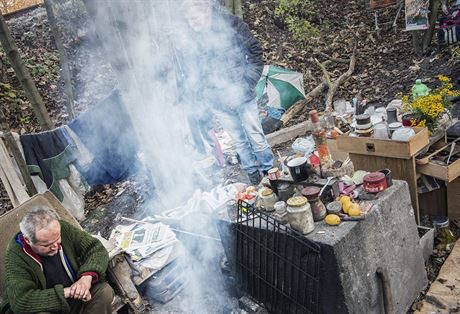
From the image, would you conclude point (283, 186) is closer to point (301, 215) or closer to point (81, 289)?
point (301, 215)

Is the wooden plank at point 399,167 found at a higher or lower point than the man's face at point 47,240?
lower

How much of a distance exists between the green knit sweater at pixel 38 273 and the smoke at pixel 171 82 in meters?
1.10

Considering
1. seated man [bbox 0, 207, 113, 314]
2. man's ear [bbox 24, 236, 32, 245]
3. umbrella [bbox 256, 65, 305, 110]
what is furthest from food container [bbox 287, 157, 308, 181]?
umbrella [bbox 256, 65, 305, 110]

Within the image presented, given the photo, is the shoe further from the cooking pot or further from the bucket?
the bucket

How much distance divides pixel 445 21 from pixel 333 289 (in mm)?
7262

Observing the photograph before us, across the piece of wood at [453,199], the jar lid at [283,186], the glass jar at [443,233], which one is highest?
the jar lid at [283,186]

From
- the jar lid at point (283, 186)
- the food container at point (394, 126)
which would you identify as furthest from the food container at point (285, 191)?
the food container at point (394, 126)

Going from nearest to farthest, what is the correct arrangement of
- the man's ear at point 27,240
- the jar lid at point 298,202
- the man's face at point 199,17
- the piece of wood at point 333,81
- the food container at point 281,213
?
the jar lid at point 298,202 → the food container at point 281,213 → the man's ear at point 27,240 → the man's face at point 199,17 → the piece of wood at point 333,81

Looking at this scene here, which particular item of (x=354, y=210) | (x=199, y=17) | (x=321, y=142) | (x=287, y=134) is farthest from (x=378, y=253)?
(x=287, y=134)

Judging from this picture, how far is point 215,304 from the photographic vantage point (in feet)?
12.0

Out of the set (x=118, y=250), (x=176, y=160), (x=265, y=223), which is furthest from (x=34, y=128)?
(x=265, y=223)

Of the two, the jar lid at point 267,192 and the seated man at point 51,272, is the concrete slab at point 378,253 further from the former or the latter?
the seated man at point 51,272

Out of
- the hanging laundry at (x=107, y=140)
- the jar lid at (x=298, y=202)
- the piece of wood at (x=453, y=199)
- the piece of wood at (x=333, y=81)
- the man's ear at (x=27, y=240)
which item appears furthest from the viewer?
the piece of wood at (x=333, y=81)

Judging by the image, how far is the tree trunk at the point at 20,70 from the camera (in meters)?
5.33
